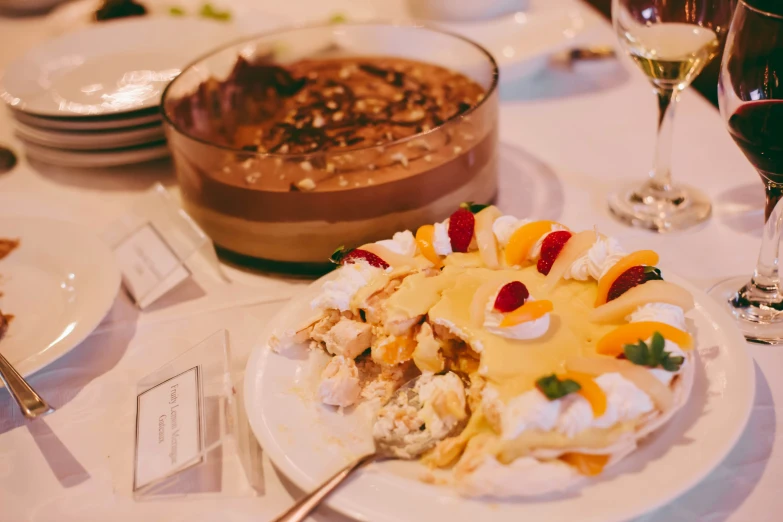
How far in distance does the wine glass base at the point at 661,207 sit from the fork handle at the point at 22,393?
1.02m

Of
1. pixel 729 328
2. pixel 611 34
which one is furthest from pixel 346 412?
pixel 611 34

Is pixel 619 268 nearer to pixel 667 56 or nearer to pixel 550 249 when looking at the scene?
pixel 550 249

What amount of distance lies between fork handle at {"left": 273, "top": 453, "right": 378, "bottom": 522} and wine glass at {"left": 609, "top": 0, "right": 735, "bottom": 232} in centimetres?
82

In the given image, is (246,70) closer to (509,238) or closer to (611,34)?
(509,238)

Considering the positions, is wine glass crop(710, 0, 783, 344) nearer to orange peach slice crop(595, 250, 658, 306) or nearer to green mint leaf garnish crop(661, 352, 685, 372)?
orange peach slice crop(595, 250, 658, 306)

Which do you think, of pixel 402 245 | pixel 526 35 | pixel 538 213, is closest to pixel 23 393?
pixel 402 245

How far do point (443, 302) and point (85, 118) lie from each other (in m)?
1.00

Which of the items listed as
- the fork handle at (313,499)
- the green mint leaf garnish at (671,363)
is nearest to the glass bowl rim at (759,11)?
the green mint leaf garnish at (671,363)

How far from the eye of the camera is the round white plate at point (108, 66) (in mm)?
1600

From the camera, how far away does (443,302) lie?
894mm

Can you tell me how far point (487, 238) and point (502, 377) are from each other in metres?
0.27

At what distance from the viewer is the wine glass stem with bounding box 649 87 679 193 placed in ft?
4.13

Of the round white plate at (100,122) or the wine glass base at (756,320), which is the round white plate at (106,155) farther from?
the wine glass base at (756,320)

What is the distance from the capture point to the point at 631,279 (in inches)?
34.0
